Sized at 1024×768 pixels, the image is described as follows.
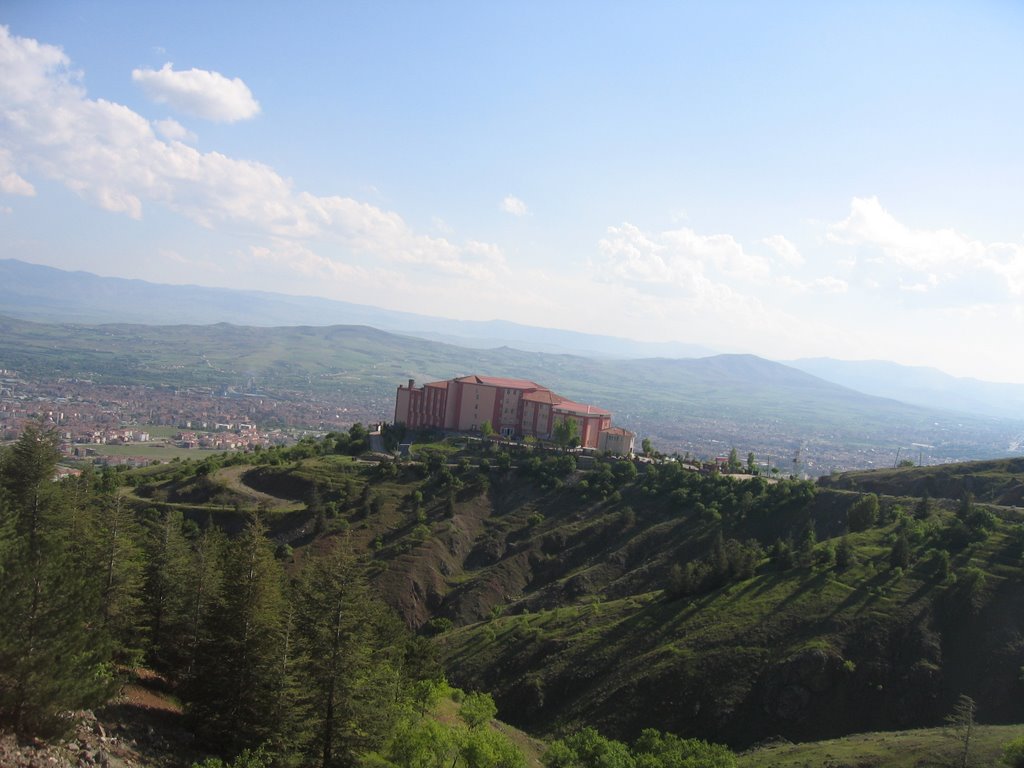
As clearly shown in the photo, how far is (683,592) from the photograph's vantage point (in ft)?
148

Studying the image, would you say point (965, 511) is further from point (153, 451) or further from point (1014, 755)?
point (153, 451)

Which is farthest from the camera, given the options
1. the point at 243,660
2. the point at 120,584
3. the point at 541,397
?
the point at 541,397

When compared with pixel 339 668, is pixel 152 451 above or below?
below

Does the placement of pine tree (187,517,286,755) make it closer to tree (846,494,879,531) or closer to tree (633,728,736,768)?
tree (633,728,736,768)

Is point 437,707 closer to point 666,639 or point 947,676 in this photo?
point 666,639

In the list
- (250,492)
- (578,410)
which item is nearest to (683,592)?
(578,410)

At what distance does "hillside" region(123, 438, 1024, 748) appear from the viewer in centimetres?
3553

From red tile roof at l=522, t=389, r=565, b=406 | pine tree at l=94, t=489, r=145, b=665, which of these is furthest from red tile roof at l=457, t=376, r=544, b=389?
pine tree at l=94, t=489, r=145, b=665

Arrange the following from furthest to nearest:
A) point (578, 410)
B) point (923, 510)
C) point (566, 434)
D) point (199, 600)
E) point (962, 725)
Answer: point (578, 410), point (566, 434), point (923, 510), point (962, 725), point (199, 600)

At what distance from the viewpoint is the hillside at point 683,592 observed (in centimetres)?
3553

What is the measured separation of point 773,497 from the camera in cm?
5809

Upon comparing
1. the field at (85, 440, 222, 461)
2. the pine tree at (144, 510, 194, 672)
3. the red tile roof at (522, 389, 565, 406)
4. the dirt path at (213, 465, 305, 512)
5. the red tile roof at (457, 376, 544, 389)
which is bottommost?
the field at (85, 440, 222, 461)

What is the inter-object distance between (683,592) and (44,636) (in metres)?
36.2

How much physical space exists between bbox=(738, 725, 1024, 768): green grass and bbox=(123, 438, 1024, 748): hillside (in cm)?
215
